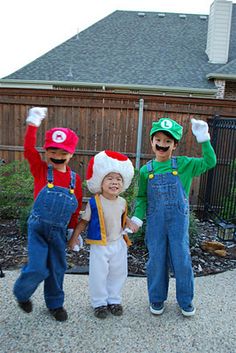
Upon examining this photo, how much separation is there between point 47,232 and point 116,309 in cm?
92

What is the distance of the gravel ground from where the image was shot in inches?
96.3

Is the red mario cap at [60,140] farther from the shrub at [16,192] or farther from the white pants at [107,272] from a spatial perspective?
the shrub at [16,192]

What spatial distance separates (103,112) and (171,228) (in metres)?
4.14

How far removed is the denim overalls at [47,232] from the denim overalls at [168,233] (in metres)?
0.63

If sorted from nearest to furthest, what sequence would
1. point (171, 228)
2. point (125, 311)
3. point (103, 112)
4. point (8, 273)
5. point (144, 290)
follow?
point (171, 228)
point (125, 311)
point (144, 290)
point (8, 273)
point (103, 112)

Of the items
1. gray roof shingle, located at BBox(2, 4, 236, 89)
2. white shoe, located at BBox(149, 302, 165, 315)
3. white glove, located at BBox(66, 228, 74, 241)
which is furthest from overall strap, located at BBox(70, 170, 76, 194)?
gray roof shingle, located at BBox(2, 4, 236, 89)

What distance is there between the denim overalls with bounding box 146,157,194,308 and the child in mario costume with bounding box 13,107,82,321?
0.62 m

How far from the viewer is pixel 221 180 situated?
6078 mm

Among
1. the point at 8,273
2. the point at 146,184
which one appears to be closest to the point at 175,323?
the point at 146,184

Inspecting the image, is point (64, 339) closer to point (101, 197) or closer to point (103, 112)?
point (101, 197)

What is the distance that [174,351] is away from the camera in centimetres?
243

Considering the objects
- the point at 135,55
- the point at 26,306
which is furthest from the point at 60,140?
the point at 135,55

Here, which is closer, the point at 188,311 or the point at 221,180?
the point at 188,311

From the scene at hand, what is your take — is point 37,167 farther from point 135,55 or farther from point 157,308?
point 135,55
